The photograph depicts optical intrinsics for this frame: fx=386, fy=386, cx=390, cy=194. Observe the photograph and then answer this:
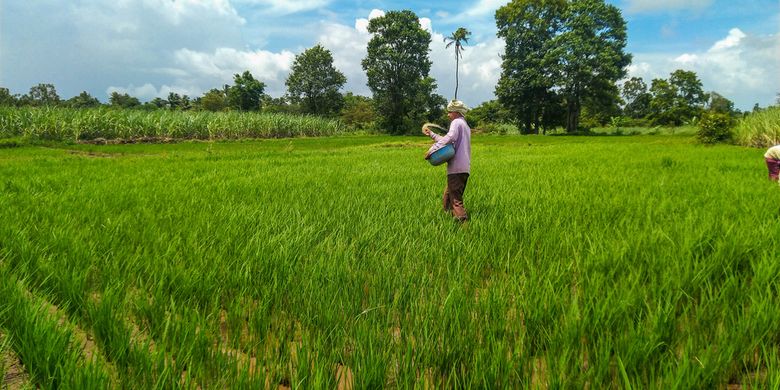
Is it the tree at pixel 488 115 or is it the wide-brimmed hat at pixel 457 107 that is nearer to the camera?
the wide-brimmed hat at pixel 457 107

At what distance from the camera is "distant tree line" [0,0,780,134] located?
1304 inches

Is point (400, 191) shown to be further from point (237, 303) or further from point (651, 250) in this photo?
point (237, 303)

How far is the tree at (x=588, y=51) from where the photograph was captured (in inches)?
1266

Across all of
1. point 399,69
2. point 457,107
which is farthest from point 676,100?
point 457,107

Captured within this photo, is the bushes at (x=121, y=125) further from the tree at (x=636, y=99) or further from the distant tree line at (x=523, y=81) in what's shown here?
the tree at (x=636, y=99)

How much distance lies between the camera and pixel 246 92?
49406mm

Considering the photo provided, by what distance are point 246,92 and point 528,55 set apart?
3411cm

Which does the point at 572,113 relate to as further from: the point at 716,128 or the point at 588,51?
the point at 716,128

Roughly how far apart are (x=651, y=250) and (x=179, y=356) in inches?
106

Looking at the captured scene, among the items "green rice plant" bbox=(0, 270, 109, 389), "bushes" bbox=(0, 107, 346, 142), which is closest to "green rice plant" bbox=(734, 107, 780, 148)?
"green rice plant" bbox=(0, 270, 109, 389)

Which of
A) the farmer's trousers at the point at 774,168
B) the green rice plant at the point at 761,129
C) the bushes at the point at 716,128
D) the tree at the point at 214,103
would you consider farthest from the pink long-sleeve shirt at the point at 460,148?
the tree at the point at 214,103

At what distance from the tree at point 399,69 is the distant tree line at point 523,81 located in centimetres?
11

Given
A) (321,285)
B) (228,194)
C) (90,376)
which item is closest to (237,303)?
(321,285)

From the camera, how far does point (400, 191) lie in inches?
222
